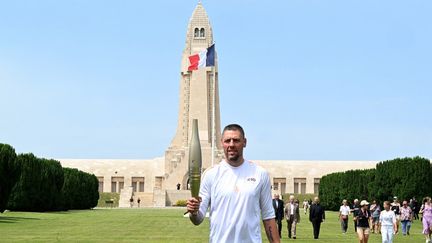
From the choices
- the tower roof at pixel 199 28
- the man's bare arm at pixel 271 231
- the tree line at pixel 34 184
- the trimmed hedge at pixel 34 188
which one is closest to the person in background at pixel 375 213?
the tree line at pixel 34 184

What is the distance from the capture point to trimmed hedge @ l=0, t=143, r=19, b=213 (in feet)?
141

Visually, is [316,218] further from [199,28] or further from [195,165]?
[199,28]

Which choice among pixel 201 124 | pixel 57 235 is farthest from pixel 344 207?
pixel 201 124

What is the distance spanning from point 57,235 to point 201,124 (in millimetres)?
69412

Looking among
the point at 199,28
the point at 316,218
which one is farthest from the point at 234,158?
the point at 199,28

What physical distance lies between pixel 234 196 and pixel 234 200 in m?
0.03

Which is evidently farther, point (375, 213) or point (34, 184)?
point (34, 184)

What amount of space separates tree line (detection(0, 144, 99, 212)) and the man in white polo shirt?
3764 cm

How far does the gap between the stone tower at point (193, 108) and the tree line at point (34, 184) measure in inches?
1131

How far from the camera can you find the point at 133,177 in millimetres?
107812

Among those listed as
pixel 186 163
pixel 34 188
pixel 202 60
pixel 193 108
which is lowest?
pixel 34 188

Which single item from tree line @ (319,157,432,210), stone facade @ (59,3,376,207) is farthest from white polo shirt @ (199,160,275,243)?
stone facade @ (59,3,376,207)

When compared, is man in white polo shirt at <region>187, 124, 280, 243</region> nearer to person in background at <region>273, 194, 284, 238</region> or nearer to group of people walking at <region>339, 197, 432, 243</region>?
group of people walking at <region>339, 197, 432, 243</region>

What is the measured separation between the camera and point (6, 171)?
4353 cm
